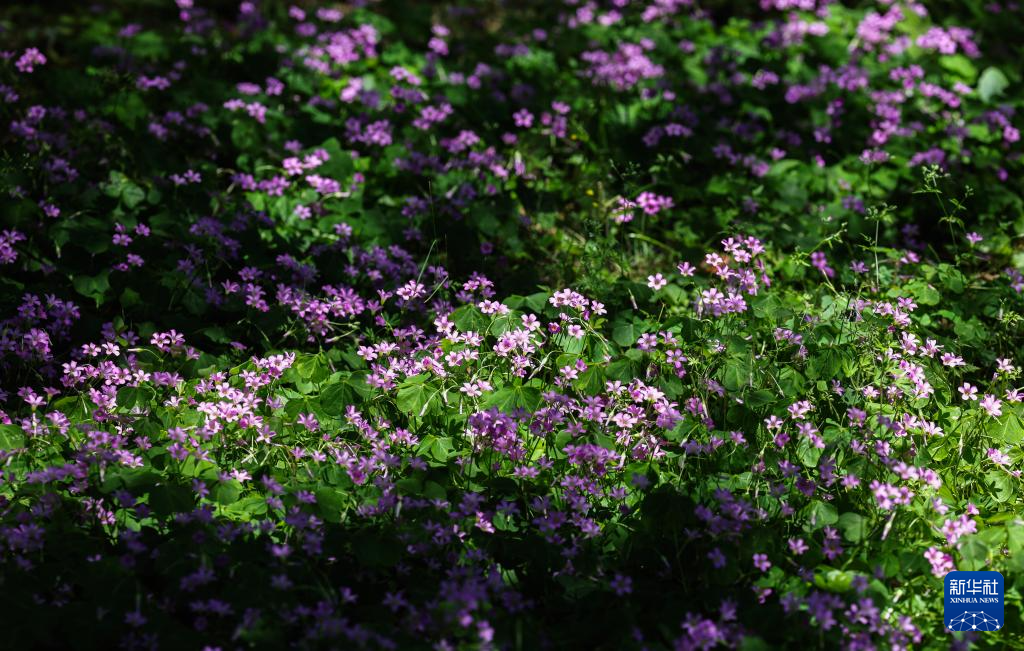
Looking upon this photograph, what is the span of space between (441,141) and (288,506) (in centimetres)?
258

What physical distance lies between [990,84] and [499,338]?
12.9ft

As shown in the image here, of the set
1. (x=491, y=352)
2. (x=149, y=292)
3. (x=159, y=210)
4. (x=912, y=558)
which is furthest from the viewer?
(x=159, y=210)

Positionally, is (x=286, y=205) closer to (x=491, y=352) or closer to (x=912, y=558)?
(x=491, y=352)

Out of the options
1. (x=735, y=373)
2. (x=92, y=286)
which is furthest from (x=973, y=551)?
(x=92, y=286)

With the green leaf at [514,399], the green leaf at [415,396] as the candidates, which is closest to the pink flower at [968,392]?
the green leaf at [514,399]

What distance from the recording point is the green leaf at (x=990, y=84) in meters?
5.82

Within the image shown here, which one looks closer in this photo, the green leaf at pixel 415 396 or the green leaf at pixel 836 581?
the green leaf at pixel 836 581

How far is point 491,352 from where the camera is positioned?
12.1 ft

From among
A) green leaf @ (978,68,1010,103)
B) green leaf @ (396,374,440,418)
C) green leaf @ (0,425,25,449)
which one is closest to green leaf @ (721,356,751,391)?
green leaf @ (396,374,440,418)

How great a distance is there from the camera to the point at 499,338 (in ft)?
12.2

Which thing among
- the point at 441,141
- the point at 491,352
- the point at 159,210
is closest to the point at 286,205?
the point at 159,210

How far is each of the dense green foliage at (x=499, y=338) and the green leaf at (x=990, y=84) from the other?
0.09 feet

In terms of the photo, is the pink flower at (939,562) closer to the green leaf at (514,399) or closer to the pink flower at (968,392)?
the pink flower at (968,392)

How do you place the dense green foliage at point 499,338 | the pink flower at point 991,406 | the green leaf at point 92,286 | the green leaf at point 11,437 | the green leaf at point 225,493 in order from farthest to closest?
the green leaf at point 92,286 → the pink flower at point 991,406 → the green leaf at point 11,437 → the green leaf at point 225,493 → the dense green foliage at point 499,338
